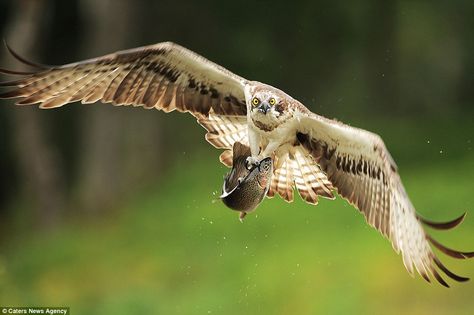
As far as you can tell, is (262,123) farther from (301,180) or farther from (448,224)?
(448,224)

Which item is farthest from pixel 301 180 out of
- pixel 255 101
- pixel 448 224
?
pixel 448 224

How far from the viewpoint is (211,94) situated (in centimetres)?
778

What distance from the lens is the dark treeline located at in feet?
54.9

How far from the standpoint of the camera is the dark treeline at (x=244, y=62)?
1673cm

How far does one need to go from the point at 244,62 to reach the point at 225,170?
8.59 feet

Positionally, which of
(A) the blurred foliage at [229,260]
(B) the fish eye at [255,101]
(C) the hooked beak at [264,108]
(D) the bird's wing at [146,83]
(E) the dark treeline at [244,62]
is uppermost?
(E) the dark treeline at [244,62]

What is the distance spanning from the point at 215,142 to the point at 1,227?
9.94 m

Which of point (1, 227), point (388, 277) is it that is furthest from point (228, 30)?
point (388, 277)

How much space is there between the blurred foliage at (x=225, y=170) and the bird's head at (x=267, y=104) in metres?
4.63

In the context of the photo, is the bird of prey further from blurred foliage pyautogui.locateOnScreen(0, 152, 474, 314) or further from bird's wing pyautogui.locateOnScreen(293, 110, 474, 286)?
blurred foliage pyautogui.locateOnScreen(0, 152, 474, 314)

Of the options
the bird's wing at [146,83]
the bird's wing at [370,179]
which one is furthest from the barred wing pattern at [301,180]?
the bird's wing at [146,83]

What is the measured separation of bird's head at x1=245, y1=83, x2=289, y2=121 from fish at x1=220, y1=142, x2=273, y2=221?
0.91ft

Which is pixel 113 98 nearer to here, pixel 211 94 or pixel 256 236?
pixel 211 94

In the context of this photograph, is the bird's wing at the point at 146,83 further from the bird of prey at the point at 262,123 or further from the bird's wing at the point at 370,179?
the bird's wing at the point at 370,179
